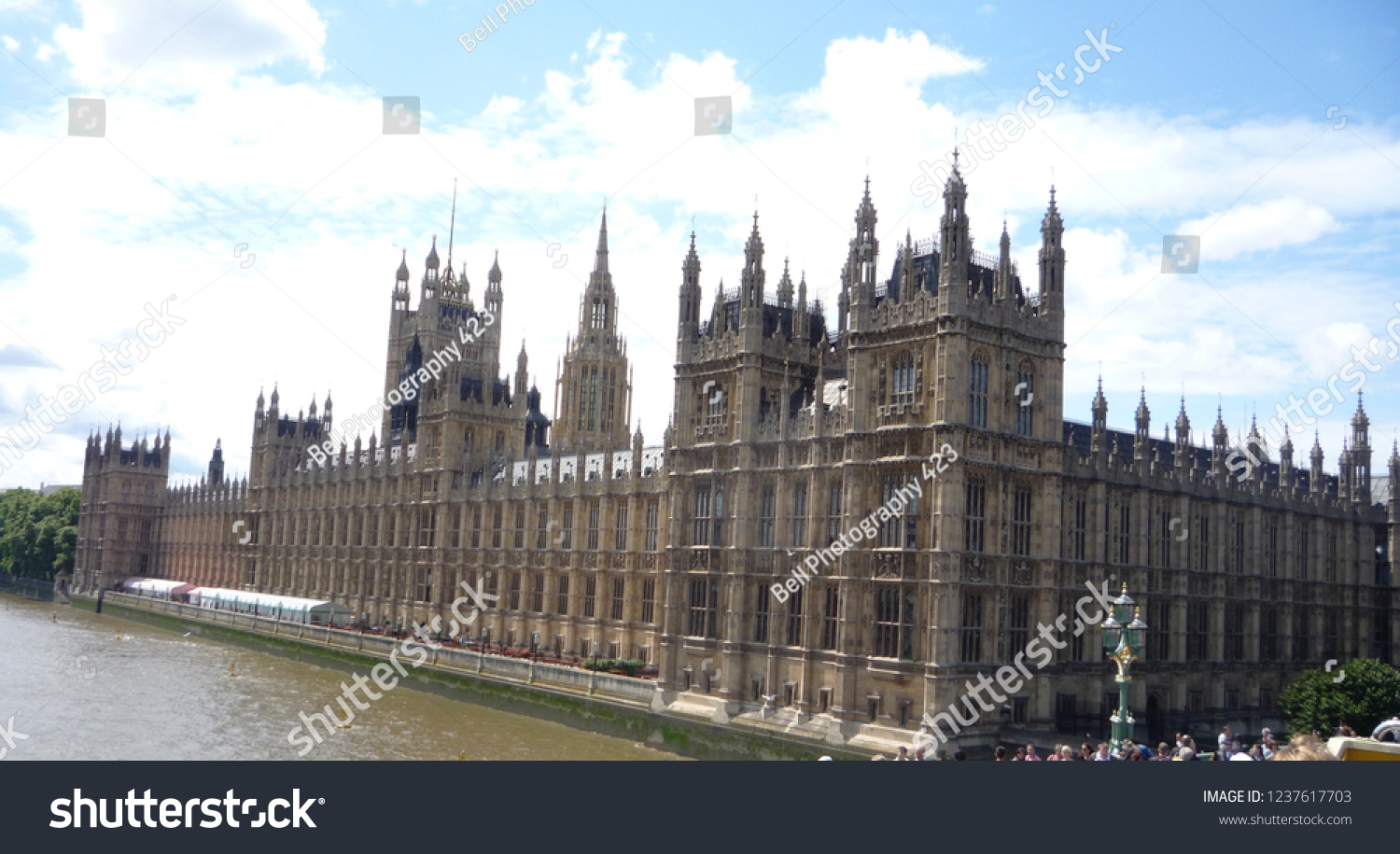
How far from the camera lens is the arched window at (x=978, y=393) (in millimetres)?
42875

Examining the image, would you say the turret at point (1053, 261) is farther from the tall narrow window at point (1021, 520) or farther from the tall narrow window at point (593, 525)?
the tall narrow window at point (593, 525)

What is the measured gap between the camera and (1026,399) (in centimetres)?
4472

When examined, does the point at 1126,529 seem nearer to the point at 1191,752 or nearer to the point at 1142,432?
the point at 1142,432

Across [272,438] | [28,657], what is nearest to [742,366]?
[28,657]

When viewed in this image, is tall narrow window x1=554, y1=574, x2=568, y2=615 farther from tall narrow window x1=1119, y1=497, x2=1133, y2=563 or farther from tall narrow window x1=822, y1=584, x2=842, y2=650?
tall narrow window x1=1119, y1=497, x2=1133, y2=563

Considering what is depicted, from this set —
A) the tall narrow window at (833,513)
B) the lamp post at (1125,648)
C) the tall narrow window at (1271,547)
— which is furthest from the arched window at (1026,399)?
the tall narrow window at (1271,547)

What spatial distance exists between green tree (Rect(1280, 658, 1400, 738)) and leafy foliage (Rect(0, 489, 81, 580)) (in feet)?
499

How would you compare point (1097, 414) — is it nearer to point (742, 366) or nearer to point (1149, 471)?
point (1149, 471)

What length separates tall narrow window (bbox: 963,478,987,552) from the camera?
42.5 m

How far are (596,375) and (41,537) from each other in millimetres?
89882

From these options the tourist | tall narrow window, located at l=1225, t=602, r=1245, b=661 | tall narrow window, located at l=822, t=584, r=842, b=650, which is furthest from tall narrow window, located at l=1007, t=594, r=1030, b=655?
the tourist

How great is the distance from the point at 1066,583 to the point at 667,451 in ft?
77.3
